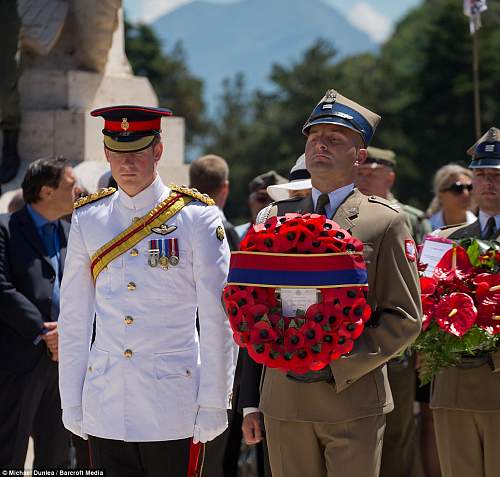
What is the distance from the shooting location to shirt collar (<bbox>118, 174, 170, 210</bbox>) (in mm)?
4531

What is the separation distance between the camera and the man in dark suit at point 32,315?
609cm

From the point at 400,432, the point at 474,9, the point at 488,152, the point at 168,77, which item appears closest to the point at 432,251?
→ the point at 488,152

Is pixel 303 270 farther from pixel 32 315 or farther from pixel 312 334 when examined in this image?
pixel 32 315

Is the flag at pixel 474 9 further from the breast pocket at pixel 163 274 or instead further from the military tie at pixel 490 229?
the breast pocket at pixel 163 274

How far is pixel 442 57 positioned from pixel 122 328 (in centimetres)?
4718

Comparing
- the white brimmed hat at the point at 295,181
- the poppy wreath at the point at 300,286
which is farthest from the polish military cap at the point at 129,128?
the white brimmed hat at the point at 295,181

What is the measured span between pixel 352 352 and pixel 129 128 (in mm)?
1392

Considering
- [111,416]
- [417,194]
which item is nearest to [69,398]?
[111,416]

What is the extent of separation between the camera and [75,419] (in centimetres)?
446

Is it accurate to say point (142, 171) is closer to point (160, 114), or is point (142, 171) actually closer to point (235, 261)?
point (160, 114)

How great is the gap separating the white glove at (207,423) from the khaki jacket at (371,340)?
0.29 meters

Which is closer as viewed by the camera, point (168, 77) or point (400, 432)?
point (400, 432)

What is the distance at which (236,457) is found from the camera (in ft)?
24.0

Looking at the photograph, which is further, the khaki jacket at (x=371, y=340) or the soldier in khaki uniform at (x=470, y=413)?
the soldier in khaki uniform at (x=470, y=413)
